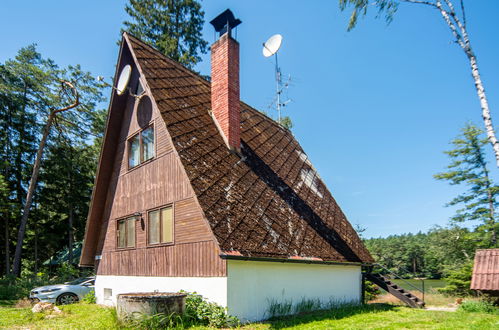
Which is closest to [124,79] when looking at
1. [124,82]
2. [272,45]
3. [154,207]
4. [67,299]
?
[124,82]

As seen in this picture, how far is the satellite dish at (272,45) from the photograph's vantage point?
601 inches

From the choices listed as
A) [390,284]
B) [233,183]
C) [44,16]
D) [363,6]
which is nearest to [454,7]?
[363,6]

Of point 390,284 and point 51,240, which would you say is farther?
point 51,240

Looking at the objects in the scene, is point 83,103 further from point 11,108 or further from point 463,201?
point 463,201

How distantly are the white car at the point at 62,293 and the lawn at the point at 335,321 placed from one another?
3113 millimetres

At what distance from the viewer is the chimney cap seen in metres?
11.8

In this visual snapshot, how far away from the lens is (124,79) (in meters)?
11.5

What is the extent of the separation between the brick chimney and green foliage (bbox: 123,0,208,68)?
12.9 m

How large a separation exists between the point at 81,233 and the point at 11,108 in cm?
1116

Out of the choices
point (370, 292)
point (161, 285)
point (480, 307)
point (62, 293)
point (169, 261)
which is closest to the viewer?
point (169, 261)

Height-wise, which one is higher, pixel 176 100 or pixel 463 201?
pixel 176 100

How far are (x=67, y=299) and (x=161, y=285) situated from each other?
21.3ft

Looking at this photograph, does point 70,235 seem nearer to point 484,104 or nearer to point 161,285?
point 161,285

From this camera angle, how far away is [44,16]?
11.7 metres
